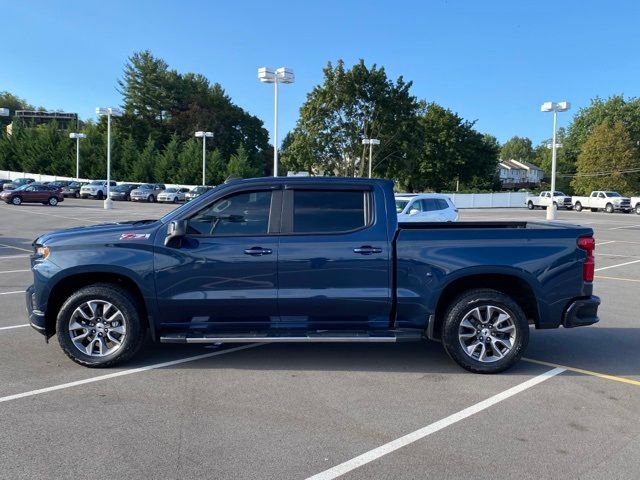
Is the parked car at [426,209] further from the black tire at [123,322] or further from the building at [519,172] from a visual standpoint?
the building at [519,172]

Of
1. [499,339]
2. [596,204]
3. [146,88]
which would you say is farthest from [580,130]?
[499,339]

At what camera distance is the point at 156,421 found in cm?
447

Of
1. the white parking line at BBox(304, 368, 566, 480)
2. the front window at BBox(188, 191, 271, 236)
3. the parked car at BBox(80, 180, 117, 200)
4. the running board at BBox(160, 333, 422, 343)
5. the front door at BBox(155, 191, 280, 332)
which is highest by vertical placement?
the parked car at BBox(80, 180, 117, 200)

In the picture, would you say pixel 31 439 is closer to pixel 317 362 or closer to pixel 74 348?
pixel 74 348

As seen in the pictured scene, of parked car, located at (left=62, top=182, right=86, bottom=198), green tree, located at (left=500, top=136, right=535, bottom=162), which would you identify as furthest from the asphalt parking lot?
green tree, located at (left=500, top=136, right=535, bottom=162)

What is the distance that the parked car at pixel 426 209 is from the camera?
19.6m

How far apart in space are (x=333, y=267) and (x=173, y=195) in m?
49.8

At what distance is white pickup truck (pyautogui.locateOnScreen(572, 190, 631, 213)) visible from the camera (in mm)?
51938

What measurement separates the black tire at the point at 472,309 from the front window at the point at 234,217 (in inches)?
80.3

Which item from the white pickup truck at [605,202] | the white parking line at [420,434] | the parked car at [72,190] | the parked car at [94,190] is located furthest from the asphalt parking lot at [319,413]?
the parked car at [72,190]

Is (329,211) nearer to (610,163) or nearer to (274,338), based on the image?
(274,338)

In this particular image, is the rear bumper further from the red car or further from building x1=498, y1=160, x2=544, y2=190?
building x1=498, y1=160, x2=544, y2=190

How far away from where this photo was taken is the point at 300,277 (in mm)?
5539

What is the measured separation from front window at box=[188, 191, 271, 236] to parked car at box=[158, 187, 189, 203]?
160ft
